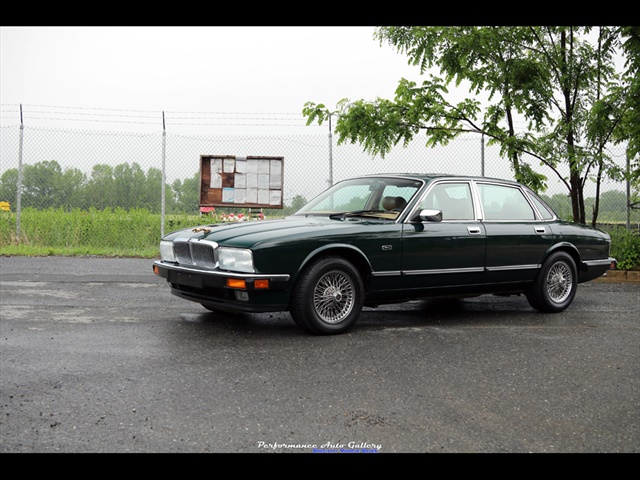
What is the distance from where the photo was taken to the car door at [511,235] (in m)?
7.45

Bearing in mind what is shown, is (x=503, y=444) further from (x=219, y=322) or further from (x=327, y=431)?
(x=219, y=322)

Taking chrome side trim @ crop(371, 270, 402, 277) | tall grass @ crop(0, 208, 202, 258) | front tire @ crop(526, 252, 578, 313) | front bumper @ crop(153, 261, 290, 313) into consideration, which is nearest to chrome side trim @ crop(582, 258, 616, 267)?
front tire @ crop(526, 252, 578, 313)

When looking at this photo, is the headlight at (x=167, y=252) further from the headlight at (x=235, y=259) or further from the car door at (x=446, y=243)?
the car door at (x=446, y=243)

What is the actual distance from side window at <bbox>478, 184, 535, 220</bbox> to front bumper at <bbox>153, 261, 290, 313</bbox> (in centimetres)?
283

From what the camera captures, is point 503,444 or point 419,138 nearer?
point 503,444

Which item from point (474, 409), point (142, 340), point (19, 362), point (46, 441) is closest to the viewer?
point (46, 441)

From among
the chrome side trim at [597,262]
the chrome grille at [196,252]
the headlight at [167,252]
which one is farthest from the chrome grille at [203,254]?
the chrome side trim at [597,262]

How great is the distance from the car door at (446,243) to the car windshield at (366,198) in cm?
23

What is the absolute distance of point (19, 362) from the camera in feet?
16.7

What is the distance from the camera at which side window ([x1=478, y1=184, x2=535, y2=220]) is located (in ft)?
25.1

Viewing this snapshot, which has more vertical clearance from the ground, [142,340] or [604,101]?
[604,101]
